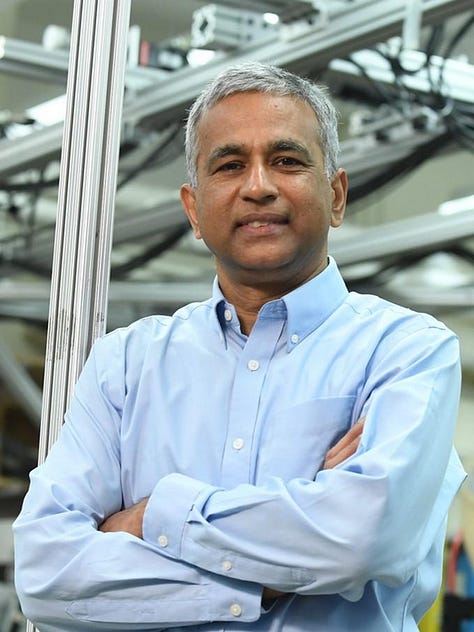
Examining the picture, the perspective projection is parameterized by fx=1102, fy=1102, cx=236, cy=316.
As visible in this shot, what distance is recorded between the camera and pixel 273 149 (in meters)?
1.20

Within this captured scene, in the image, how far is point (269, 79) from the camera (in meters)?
1.25

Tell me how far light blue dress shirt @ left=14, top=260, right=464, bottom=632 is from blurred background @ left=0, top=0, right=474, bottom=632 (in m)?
1.16

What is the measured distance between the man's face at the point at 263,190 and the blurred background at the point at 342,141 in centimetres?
106

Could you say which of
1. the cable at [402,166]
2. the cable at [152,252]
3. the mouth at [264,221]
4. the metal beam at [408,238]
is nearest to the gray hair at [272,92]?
the mouth at [264,221]

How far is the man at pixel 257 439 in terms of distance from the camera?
1.02m

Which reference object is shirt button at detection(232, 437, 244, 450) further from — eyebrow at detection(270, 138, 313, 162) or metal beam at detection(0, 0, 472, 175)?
metal beam at detection(0, 0, 472, 175)

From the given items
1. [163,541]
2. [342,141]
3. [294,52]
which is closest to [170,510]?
[163,541]

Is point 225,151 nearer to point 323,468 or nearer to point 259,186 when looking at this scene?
point 259,186

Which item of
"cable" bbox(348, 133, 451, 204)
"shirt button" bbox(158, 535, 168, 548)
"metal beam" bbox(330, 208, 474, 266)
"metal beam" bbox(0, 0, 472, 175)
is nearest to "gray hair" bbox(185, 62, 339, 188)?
"shirt button" bbox(158, 535, 168, 548)

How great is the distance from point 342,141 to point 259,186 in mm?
2354

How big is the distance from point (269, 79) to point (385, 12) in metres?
1.41

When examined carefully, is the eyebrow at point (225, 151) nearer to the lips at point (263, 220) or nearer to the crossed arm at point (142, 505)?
the lips at point (263, 220)

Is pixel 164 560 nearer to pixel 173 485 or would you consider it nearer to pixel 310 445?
pixel 173 485

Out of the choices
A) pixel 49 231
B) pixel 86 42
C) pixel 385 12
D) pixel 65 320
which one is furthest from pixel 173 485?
pixel 49 231
